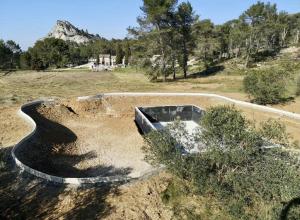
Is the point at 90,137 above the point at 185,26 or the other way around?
the other way around

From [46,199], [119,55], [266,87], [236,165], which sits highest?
[119,55]

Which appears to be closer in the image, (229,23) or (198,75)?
(198,75)

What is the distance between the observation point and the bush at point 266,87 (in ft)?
114

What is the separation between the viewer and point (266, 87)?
34.5m

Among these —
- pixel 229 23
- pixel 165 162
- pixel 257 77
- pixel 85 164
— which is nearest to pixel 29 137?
pixel 85 164

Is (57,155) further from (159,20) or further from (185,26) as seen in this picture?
(185,26)

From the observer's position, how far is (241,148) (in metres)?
15.2

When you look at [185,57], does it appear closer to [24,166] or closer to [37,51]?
[24,166]

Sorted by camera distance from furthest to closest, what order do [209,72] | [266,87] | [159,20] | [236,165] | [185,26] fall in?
[209,72] → [185,26] → [159,20] → [266,87] → [236,165]

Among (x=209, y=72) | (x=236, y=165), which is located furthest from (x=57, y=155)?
(x=209, y=72)

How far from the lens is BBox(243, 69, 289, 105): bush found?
3462 centimetres

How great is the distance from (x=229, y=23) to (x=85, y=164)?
251 feet

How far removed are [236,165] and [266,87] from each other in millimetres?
21254

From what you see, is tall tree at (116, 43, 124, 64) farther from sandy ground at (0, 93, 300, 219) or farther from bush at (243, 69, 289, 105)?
bush at (243, 69, 289, 105)
